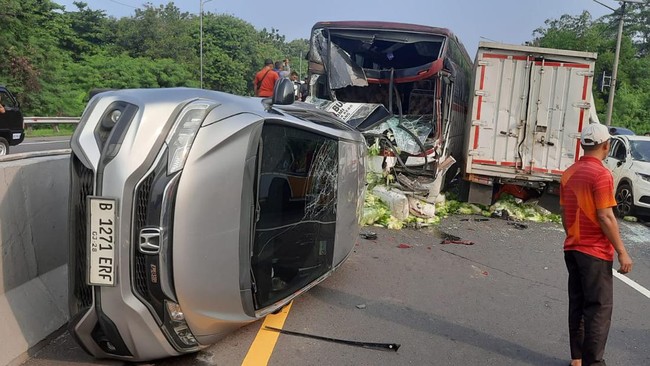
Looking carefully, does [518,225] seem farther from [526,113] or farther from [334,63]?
[334,63]

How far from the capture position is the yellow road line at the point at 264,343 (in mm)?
3497

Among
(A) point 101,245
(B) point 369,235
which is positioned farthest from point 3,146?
(A) point 101,245

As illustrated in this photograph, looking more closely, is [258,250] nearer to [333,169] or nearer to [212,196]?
[212,196]

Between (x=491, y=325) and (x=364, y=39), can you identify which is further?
(x=364, y=39)

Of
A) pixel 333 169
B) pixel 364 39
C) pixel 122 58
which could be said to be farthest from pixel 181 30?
pixel 333 169

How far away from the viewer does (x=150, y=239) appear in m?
2.70

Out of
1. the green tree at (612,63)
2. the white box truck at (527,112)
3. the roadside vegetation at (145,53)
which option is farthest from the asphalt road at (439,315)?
the green tree at (612,63)

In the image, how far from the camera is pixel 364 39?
31.4ft

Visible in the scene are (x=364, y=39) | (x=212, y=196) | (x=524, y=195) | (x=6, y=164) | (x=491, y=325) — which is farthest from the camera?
(x=524, y=195)

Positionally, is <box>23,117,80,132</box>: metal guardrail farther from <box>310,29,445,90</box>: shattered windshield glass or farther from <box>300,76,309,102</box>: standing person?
<box>310,29,445,90</box>: shattered windshield glass

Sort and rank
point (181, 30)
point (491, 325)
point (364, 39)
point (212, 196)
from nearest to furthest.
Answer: point (212, 196), point (491, 325), point (364, 39), point (181, 30)

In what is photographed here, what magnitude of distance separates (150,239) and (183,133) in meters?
0.57

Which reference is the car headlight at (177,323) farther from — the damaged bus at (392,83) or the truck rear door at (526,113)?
the truck rear door at (526,113)

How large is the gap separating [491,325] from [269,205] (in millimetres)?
2233
